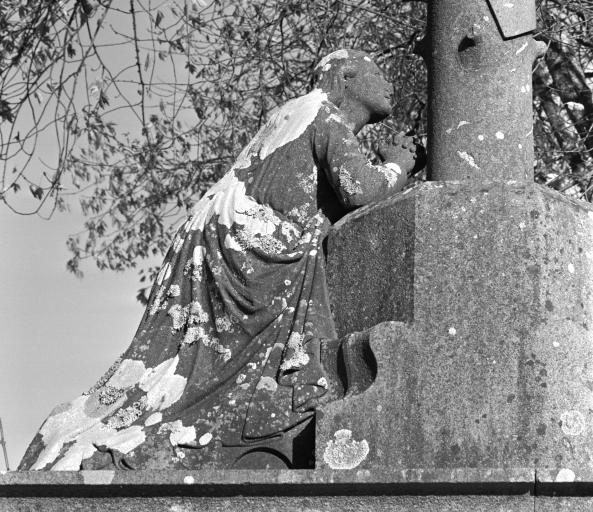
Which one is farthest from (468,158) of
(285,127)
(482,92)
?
(285,127)

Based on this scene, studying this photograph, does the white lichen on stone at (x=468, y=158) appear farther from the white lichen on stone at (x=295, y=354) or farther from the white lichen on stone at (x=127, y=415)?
the white lichen on stone at (x=127, y=415)

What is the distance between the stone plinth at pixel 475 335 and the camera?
A: 4.36 meters

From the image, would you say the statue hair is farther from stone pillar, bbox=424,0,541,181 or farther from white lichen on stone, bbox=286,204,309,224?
white lichen on stone, bbox=286,204,309,224

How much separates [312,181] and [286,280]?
457 mm

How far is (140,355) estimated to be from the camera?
497 cm

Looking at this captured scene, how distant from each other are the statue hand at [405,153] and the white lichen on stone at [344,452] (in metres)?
1.34

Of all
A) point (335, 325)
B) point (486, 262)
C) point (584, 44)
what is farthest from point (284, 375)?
point (584, 44)

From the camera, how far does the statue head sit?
214 inches

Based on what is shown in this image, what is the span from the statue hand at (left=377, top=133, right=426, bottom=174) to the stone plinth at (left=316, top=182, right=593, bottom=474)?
55cm

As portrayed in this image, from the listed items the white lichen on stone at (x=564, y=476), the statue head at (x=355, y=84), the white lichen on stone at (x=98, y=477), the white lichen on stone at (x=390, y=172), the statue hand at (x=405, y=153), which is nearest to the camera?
the white lichen on stone at (x=564, y=476)

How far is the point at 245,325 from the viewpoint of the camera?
4.88 metres

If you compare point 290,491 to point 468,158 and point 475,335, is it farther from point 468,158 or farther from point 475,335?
point 468,158

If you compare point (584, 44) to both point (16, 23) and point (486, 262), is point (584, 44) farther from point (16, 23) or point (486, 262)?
point (486, 262)

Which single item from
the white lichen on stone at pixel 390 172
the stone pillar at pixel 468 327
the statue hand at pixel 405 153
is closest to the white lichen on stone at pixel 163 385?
the stone pillar at pixel 468 327
